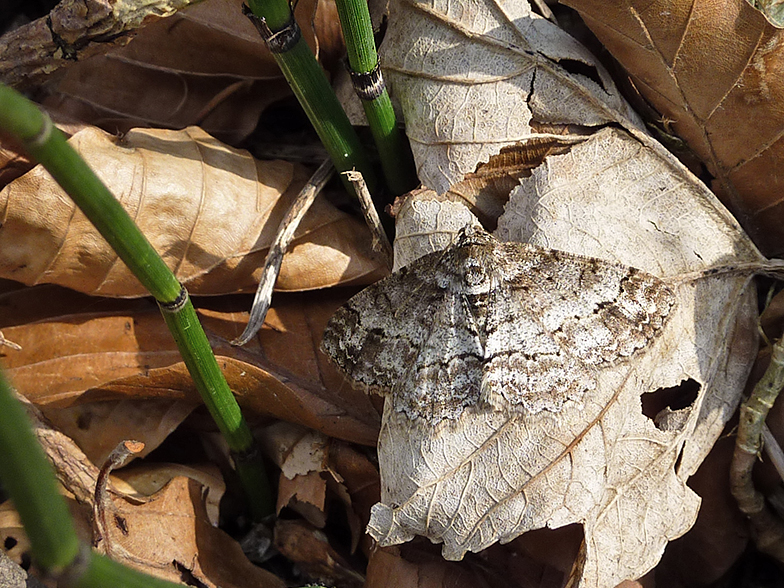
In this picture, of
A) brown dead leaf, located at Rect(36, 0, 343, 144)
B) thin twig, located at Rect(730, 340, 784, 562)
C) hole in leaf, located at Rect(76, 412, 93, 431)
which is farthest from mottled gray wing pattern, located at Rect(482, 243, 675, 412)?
hole in leaf, located at Rect(76, 412, 93, 431)

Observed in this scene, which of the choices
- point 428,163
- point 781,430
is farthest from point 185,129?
point 781,430

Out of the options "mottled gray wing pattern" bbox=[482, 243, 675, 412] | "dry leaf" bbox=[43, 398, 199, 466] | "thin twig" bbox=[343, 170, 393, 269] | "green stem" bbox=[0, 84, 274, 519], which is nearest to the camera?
"green stem" bbox=[0, 84, 274, 519]

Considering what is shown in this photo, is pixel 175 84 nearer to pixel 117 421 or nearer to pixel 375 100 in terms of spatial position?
pixel 375 100

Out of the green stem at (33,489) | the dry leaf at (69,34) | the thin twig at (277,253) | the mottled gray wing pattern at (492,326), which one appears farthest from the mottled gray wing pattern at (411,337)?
the green stem at (33,489)

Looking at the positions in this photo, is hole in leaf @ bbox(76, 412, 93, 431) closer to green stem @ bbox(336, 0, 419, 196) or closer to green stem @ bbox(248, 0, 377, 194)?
green stem @ bbox(248, 0, 377, 194)

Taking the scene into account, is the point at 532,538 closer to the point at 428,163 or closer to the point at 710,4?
the point at 428,163
